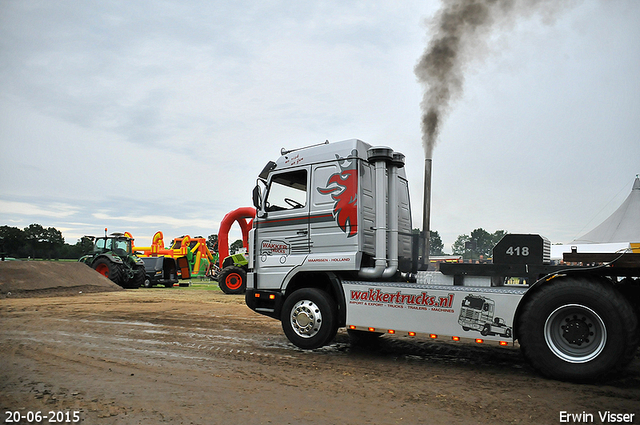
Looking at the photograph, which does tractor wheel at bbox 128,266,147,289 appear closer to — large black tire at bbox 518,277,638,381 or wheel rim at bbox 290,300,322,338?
wheel rim at bbox 290,300,322,338

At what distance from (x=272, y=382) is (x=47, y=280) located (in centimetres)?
1661

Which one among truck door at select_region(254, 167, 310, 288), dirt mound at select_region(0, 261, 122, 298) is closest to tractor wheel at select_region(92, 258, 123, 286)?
dirt mound at select_region(0, 261, 122, 298)

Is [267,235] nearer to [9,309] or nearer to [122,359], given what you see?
[122,359]

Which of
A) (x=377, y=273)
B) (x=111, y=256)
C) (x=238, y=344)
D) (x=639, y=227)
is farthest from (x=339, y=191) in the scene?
(x=111, y=256)

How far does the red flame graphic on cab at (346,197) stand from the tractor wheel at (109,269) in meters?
18.9

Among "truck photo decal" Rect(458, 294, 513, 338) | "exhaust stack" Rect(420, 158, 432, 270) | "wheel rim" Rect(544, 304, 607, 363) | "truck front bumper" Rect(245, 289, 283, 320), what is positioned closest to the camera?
"wheel rim" Rect(544, 304, 607, 363)

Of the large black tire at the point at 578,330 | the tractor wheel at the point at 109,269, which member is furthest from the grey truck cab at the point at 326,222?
the tractor wheel at the point at 109,269

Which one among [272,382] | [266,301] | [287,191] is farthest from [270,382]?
[287,191]

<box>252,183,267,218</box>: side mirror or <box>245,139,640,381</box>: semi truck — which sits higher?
Answer: <box>252,183,267,218</box>: side mirror

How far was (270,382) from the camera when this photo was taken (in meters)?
5.48

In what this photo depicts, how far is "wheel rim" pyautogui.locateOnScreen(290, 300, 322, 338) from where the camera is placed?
7.23m

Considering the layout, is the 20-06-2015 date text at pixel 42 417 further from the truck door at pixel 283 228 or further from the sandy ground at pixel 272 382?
the truck door at pixel 283 228

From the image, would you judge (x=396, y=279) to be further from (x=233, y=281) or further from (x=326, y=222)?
(x=233, y=281)

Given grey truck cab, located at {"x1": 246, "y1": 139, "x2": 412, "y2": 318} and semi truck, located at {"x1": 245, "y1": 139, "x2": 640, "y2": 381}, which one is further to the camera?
grey truck cab, located at {"x1": 246, "y1": 139, "x2": 412, "y2": 318}
